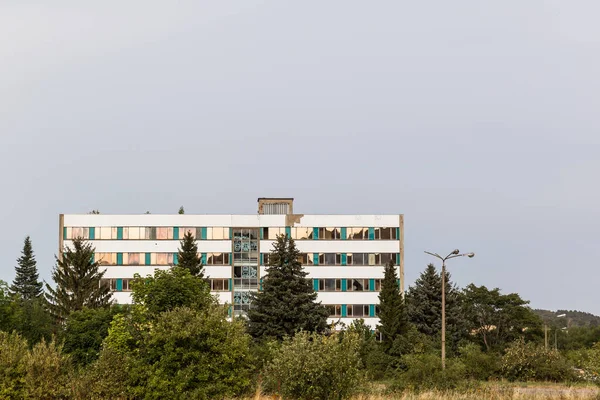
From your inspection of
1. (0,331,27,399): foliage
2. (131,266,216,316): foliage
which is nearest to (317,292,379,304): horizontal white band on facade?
Result: (0,331,27,399): foliage

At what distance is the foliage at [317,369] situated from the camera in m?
27.1

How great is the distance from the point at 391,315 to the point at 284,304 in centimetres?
865

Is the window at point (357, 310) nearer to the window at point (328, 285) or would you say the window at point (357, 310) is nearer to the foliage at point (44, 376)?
the window at point (328, 285)

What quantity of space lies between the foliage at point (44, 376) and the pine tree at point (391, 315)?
95.8 feet

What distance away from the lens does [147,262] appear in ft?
293

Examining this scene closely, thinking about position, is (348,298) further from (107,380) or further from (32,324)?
(107,380)

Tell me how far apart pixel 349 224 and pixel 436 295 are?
2424 cm

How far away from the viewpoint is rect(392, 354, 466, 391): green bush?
36.2m

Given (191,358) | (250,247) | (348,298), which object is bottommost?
(191,358)

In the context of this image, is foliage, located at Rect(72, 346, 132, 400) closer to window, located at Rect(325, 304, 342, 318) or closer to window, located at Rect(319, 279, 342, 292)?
window, located at Rect(325, 304, 342, 318)

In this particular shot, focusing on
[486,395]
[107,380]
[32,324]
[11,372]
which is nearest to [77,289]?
[32,324]

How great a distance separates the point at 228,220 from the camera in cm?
9031

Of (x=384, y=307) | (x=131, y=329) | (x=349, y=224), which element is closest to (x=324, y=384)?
(x=131, y=329)

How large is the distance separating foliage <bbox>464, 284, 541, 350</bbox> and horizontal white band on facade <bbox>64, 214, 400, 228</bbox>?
1289cm
